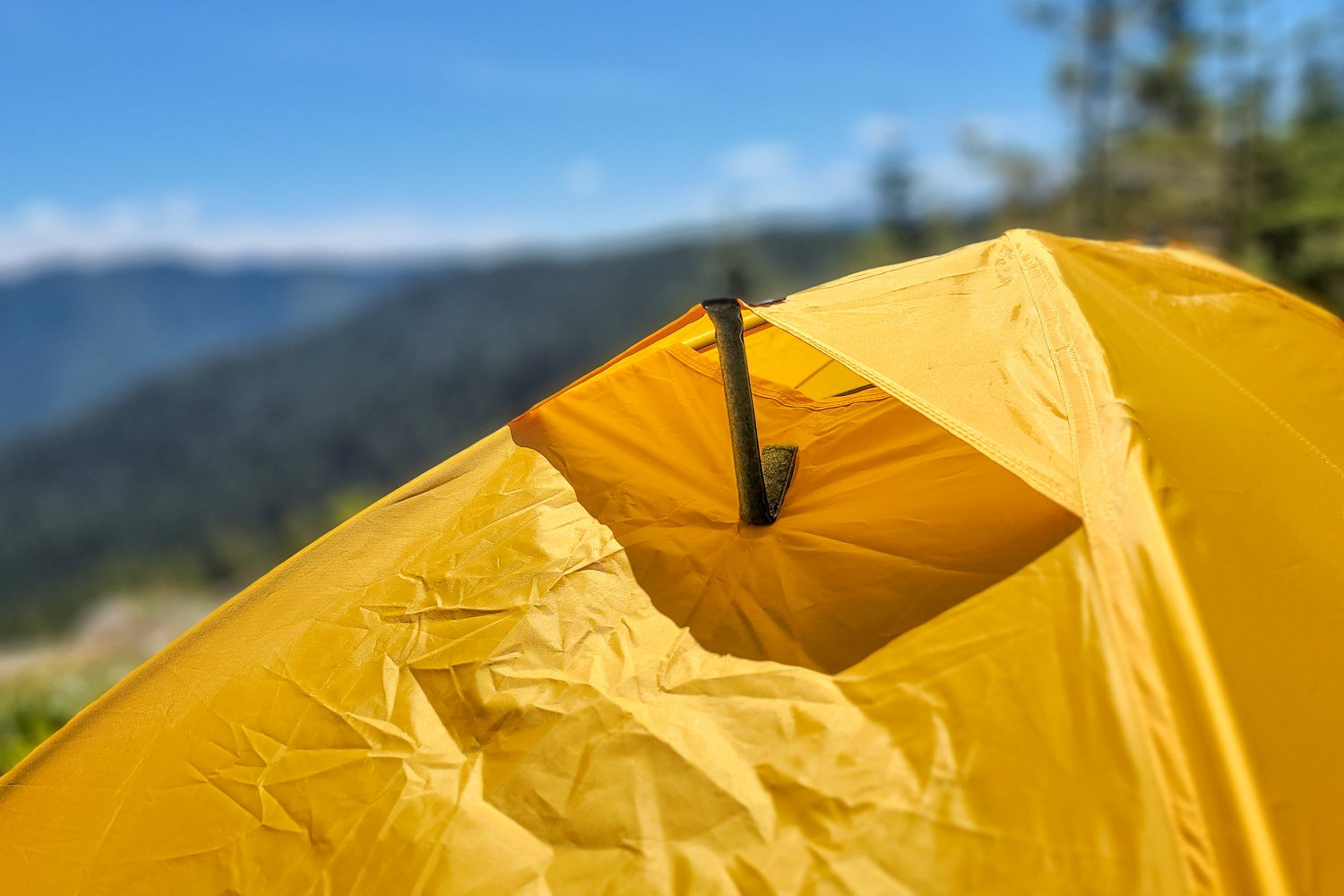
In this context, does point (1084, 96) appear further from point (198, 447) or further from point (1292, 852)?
point (198, 447)

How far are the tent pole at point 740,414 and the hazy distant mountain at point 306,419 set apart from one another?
144 feet

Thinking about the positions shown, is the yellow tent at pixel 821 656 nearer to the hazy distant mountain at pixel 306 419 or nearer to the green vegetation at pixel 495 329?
the green vegetation at pixel 495 329

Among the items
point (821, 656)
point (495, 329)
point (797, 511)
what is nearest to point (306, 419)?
point (495, 329)

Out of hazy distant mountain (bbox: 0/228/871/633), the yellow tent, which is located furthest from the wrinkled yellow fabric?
hazy distant mountain (bbox: 0/228/871/633)

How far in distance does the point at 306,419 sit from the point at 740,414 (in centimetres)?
8401

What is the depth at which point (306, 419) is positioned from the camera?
78.9 m

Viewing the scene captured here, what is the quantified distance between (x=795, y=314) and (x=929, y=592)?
0.58 m

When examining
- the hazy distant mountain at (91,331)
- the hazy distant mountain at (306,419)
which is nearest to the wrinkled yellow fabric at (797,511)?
the hazy distant mountain at (306,419)

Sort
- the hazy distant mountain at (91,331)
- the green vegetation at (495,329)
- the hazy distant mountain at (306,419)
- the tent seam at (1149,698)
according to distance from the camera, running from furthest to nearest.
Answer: the hazy distant mountain at (91,331), the hazy distant mountain at (306,419), the green vegetation at (495,329), the tent seam at (1149,698)

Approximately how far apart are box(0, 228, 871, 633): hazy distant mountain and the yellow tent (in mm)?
43889

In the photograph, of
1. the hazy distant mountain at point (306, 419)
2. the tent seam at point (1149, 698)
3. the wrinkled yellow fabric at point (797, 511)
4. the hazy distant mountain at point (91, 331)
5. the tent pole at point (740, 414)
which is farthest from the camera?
the hazy distant mountain at point (91, 331)

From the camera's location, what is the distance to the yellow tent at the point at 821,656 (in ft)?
3.74

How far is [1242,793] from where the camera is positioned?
110 cm

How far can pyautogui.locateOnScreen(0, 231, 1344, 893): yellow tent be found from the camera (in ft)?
3.74
